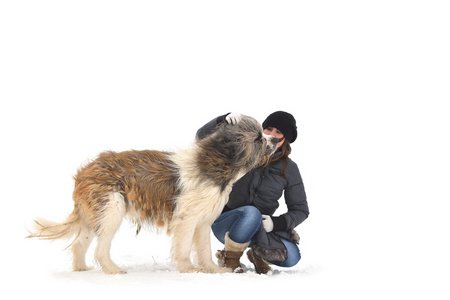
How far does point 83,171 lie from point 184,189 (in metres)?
0.99

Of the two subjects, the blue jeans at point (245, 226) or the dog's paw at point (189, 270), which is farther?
the blue jeans at point (245, 226)

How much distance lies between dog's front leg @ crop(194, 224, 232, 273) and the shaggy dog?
0.09 m

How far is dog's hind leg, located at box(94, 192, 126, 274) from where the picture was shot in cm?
521

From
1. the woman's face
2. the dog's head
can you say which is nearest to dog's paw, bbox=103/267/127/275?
the dog's head

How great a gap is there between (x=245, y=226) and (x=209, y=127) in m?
1.04

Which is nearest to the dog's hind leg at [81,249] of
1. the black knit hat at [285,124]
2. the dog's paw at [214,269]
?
the dog's paw at [214,269]

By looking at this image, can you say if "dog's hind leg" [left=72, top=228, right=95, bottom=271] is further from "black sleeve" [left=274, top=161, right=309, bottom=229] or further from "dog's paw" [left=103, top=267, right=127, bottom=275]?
"black sleeve" [left=274, top=161, right=309, bottom=229]

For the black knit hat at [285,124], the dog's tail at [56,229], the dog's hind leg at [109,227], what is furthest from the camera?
the black knit hat at [285,124]

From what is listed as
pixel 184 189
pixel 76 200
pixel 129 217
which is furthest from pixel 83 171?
pixel 184 189

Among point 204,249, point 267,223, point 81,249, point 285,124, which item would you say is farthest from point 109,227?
point 285,124

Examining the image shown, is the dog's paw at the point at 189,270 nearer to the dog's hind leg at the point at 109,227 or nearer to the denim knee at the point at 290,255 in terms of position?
the dog's hind leg at the point at 109,227

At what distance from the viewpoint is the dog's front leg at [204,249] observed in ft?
18.3

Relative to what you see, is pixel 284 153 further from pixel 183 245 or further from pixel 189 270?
pixel 189 270

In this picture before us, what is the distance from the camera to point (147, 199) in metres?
5.35
